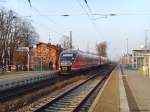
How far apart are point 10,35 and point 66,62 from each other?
2809 cm

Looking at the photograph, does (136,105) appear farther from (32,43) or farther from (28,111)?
(32,43)

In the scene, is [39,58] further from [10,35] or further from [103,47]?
[103,47]

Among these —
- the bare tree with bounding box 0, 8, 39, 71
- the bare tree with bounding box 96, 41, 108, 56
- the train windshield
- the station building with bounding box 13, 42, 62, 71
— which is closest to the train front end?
the train windshield

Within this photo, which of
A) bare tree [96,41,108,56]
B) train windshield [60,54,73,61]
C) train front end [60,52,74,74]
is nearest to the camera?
train front end [60,52,74,74]

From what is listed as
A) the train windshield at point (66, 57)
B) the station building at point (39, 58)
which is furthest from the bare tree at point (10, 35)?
the train windshield at point (66, 57)

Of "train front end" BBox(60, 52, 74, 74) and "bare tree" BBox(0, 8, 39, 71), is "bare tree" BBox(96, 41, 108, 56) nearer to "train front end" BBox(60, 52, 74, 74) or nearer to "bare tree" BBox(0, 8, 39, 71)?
"bare tree" BBox(0, 8, 39, 71)

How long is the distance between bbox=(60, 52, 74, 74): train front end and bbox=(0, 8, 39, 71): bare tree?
2231 cm

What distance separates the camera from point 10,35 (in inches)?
2675

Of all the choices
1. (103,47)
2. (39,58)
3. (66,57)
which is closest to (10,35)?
(39,58)

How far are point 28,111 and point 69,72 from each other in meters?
28.0

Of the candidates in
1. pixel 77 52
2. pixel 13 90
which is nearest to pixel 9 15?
pixel 77 52

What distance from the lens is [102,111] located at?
47.9ft

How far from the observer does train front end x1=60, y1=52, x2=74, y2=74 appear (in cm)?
4204

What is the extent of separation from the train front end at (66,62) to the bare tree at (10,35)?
22.3 metres
